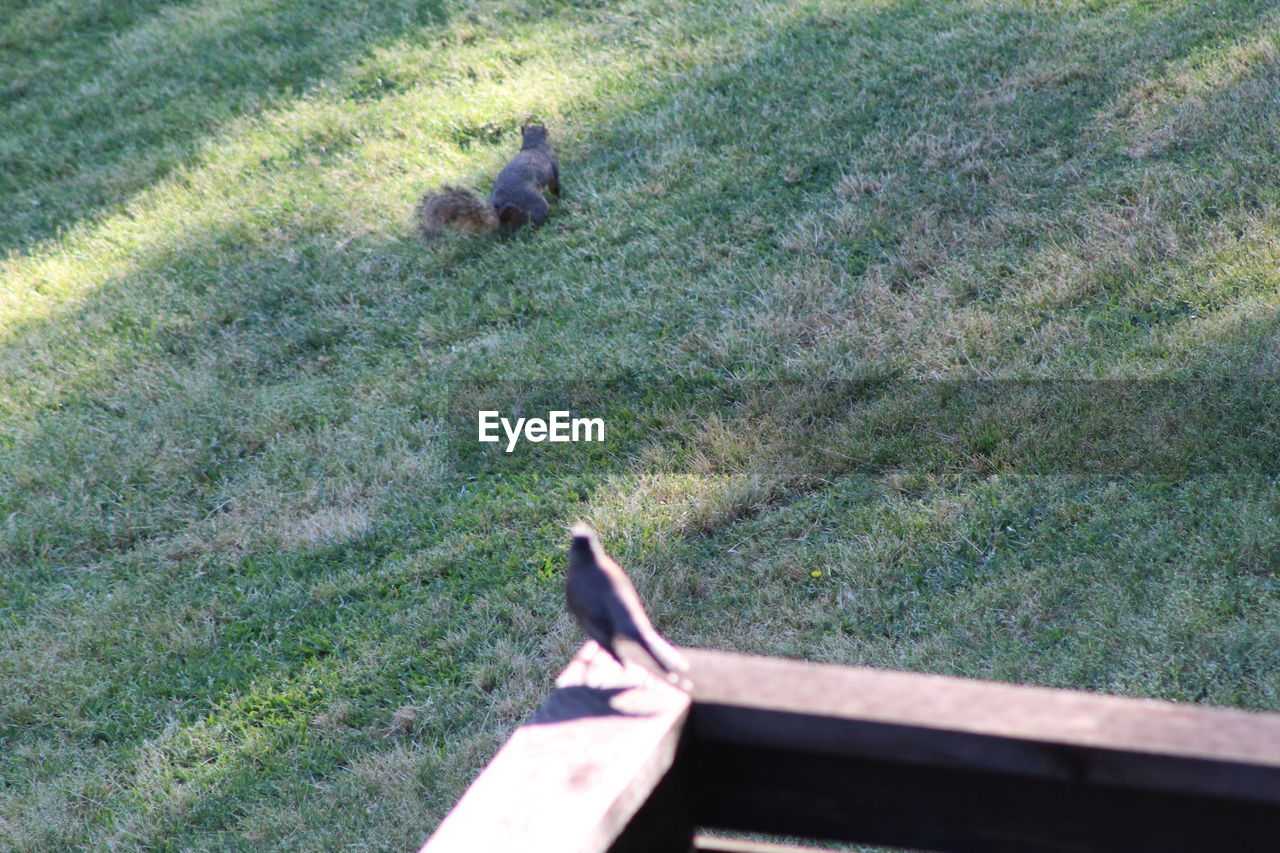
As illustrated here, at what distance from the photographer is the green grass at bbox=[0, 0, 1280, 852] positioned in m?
3.63

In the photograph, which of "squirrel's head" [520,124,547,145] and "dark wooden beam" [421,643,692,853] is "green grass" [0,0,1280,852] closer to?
"squirrel's head" [520,124,547,145]

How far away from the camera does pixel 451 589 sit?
13.8 feet

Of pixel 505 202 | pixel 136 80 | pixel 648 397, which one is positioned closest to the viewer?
pixel 648 397

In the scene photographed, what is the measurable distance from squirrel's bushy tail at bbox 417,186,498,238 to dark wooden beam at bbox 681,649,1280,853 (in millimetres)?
5474

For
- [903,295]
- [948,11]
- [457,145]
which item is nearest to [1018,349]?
[903,295]

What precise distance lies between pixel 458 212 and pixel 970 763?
5798 millimetres

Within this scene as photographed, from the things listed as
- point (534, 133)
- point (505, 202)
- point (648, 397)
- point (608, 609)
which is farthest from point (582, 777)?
point (534, 133)

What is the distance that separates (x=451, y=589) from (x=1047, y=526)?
2.10m

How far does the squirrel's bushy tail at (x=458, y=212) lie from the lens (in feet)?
21.5

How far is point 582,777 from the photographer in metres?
1.21

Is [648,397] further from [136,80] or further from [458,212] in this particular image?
[136,80]

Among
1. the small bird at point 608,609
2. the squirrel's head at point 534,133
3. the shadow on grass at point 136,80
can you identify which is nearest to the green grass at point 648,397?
the shadow on grass at point 136,80

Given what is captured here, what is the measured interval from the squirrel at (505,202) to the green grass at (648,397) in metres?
0.18

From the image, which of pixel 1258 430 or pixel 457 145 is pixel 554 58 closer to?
pixel 457 145
